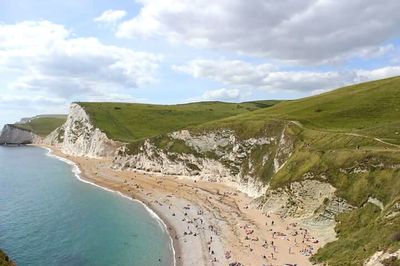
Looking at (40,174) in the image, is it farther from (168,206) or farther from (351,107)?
(351,107)

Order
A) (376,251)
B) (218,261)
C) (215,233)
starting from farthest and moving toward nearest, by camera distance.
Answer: (215,233) < (218,261) < (376,251)

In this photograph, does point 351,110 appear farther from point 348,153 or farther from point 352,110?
point 348,153

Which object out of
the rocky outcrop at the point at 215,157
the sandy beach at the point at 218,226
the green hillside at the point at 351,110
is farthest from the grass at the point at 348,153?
the sandy beach at the point at 218,226

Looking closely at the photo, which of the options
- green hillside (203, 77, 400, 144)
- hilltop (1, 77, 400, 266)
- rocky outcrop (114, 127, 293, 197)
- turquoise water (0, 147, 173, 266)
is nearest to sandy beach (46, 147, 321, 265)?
hilltop (1, 77, 400, 266)

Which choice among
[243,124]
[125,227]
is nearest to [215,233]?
[125,227]

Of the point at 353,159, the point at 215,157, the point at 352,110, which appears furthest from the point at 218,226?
the point at 352,110
